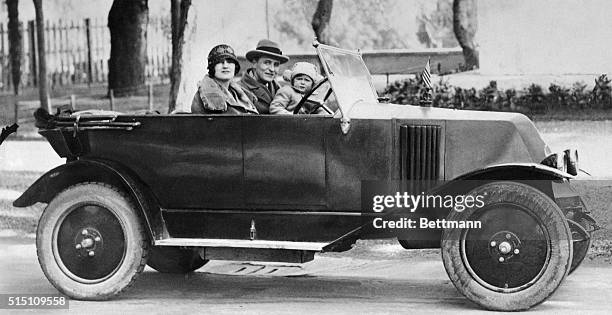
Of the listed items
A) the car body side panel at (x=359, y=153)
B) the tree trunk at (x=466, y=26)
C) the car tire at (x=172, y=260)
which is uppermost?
the tree trunk at (x=466, y=26)

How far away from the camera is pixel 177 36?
9562mm

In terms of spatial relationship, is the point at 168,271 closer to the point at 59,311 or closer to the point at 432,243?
the point at 59,311

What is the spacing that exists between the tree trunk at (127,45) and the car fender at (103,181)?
13.5 feet

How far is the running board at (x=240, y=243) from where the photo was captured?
5.41 m

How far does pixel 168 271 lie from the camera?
6.56 m

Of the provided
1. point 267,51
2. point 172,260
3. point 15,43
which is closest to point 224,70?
point 267,51

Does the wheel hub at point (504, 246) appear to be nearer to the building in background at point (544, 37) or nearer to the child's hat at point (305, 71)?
the child's hat at point (305, 71)

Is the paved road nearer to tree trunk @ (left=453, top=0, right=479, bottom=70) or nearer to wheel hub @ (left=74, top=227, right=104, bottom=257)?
wheel hub @ (left=74, top=227, right=104, bottom=257)

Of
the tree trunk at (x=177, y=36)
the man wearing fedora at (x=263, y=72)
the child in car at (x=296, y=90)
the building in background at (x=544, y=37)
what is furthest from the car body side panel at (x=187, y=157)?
the building in background at (x=544, y=37)

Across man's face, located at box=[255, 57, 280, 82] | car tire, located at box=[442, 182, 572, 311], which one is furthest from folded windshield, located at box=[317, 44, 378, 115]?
car tire, located at box=[442, 182, 572, 311]

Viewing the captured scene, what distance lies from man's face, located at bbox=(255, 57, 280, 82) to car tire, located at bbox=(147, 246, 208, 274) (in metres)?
1.21

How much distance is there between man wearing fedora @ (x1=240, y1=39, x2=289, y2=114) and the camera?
6.18 metres

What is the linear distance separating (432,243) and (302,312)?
0.80 metres

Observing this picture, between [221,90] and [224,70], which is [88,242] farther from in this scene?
[224,70]
